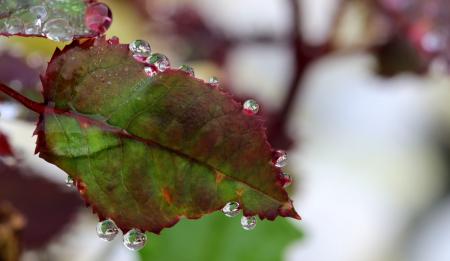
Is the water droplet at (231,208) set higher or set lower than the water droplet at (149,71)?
lower

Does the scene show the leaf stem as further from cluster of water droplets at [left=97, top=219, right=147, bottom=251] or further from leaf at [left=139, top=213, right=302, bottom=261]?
leaf at [left=139, top=213, right=302, bottom=261]

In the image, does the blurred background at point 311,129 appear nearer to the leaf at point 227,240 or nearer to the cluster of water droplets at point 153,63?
the leaf at point 227,240

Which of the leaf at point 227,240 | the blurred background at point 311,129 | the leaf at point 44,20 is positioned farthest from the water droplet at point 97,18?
the leaf at point 227,240

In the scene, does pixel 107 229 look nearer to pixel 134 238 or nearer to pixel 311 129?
pixel 134 238

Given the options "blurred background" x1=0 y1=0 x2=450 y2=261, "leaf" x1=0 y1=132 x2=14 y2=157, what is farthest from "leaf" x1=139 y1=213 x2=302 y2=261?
"leaf" x1=0 y1=132 x2=14 y2=157

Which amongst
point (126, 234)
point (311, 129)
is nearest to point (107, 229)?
point (126, 234)

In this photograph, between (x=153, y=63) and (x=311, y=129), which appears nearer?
(x=153, y=63)
